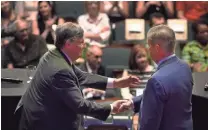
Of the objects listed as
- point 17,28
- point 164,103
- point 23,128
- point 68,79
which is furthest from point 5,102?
point 17,28

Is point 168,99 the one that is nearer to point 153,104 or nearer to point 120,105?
point 153,104

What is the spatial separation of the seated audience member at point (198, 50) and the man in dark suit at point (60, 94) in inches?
120

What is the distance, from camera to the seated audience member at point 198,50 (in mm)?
5832

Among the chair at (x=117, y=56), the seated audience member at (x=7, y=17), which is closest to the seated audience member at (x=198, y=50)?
the chair at (x=117, y=56)

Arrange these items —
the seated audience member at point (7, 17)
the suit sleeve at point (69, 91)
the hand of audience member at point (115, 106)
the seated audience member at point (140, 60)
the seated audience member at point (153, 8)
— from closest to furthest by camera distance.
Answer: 1. the suit sleeve at point (69, 91)
2. the hand of audience member at point (115, 106)
3. the seated audience member at point (140, 60)
4. the seated audience member at point (7, 17)
5. the seated audience member at point (153, 8)

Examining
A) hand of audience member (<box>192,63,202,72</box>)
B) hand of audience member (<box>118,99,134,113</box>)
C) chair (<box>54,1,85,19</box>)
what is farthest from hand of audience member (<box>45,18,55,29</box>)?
hand of audience member (<box>118,99,134,113</box>)

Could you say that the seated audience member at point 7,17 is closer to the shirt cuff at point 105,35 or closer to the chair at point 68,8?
the chair at point 68,8

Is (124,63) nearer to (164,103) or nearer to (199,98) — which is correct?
(199,98)

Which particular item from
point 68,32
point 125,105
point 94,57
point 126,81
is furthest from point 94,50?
point 68,32

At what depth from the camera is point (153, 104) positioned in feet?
8.54

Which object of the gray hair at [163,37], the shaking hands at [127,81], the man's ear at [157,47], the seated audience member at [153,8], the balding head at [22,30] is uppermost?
the gray hair at [163,37]

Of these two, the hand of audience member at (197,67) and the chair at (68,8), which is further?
the chair at (68,8)

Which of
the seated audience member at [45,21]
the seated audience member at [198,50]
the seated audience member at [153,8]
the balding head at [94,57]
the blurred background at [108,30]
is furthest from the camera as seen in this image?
the seated audience member at [153,8]

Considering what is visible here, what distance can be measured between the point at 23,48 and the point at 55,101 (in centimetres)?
294
